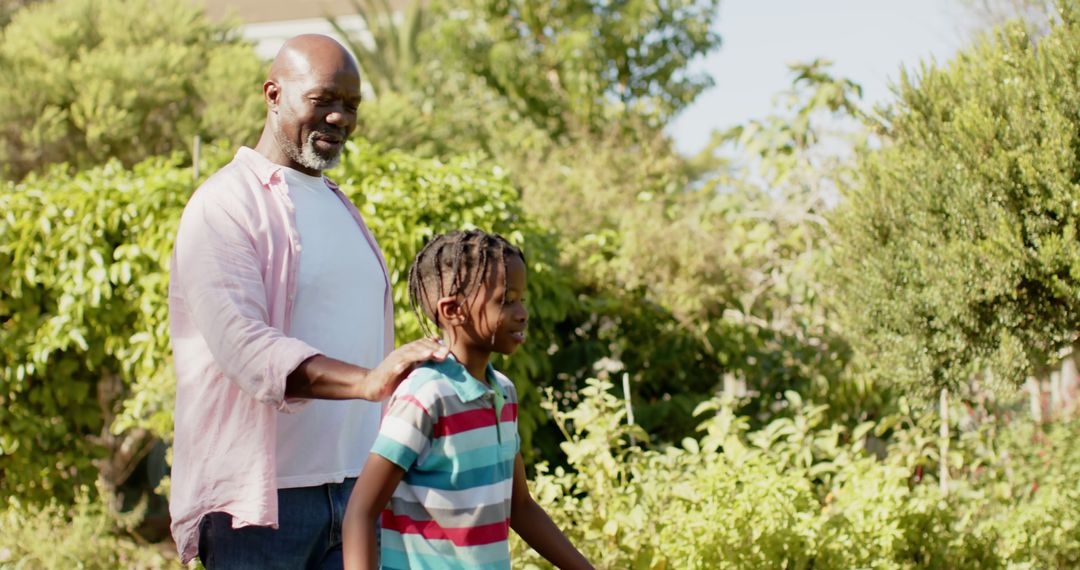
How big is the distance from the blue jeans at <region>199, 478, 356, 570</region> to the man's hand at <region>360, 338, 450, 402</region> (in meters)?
0.46

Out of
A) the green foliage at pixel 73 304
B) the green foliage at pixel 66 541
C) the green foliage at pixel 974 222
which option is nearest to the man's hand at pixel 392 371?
the green foliage at pixel 974 222

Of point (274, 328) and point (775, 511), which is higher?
point (274, 328)

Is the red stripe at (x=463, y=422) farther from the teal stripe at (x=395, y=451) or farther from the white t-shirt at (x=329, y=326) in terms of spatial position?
the white t-shirt at (x=329, y=326)

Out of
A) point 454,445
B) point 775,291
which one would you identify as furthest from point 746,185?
point 454,445

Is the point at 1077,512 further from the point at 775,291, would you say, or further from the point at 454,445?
the point at 454,445

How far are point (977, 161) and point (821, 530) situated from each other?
1.39 metres

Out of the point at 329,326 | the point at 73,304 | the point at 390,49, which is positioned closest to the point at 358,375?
the point at 329,326

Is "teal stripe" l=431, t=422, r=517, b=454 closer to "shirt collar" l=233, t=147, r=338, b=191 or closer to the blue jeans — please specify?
the blue jeans

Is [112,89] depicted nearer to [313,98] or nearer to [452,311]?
[313,98]

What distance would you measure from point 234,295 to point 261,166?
347 millimetres

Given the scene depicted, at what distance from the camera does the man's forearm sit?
1778 millimetres

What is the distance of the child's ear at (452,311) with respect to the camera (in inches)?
75.2

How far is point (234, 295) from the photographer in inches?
77.0

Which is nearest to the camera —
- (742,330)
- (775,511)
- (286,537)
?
(286,537)
